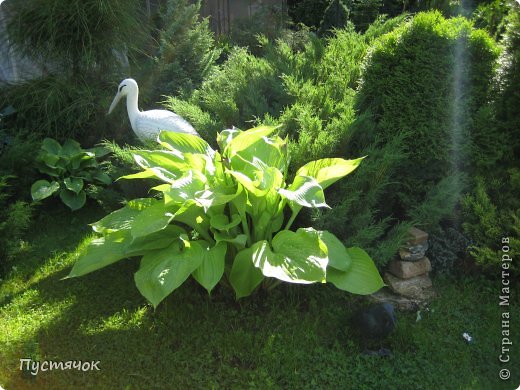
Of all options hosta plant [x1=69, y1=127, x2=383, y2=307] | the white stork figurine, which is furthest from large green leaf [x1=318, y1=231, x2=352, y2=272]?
the white stork figurine

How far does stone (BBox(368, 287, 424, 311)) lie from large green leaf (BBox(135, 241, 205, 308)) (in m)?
1.16

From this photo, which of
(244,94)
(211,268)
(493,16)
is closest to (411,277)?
(211,268)

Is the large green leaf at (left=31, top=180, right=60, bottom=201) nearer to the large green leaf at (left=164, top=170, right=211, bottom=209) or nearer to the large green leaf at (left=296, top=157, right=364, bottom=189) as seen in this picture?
the large green leaf at (left=164, top=170, right=211, bottom=209)

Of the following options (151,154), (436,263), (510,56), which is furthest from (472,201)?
(151,154)

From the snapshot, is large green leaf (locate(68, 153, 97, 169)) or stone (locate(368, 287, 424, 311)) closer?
stone (locate(368, 287, 424, 311))

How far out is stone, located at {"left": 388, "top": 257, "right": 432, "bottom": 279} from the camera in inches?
121

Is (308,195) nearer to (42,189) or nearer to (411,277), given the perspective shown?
(411,277)

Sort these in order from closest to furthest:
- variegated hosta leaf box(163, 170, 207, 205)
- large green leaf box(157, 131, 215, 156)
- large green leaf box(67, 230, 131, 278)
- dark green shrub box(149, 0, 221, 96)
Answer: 1. variegated hosta leaf box(163, 170, 207, 205)
2. large green leaf box(67, 230, 131, 278)
3. large green leaf box(157, 131, 215, 156)
4. dark green shrub box(149, 0, 221, 96)

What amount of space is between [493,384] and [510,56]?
2.23 meters

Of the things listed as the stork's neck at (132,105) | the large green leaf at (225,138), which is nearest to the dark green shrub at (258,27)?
the stork's neck at (132,105)

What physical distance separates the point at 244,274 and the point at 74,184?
2.21 meters

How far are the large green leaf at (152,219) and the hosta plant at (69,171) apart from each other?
1.77 metres

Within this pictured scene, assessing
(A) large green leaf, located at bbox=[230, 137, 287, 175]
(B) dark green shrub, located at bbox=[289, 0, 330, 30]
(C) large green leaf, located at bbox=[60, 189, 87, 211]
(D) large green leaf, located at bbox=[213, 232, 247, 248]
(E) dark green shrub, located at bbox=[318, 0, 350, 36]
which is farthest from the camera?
(B) dark green shrub, located at bbox=[289, 0, 330, 30]

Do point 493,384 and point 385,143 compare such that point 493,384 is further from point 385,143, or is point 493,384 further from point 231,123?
point 231,123
